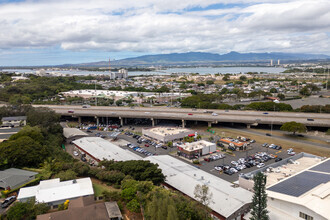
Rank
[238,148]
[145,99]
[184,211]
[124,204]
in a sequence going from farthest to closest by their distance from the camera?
[145,99]
[238,148]
[124,204]
[184,211]

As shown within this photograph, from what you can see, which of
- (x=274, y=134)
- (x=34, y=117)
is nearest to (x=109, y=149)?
(x=34, y=117)

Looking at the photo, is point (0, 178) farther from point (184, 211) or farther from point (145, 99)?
→ point (145, 99)

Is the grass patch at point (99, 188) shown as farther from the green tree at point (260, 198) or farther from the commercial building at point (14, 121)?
the commercial building at point (14, 121)

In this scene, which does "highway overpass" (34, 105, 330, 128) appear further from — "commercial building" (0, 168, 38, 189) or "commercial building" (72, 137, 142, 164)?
"commercial building" (0, 168, 38, 189)

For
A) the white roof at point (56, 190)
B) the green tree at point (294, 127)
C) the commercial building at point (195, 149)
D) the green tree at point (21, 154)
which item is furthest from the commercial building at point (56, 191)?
the green tree at point (294, 127)

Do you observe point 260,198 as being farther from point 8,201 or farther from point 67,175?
point 8,201

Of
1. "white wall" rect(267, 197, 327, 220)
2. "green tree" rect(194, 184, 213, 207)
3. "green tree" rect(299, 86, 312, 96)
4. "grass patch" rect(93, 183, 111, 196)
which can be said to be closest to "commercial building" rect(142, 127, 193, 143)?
"grass patch" rect(93, 183, 111, 196)
